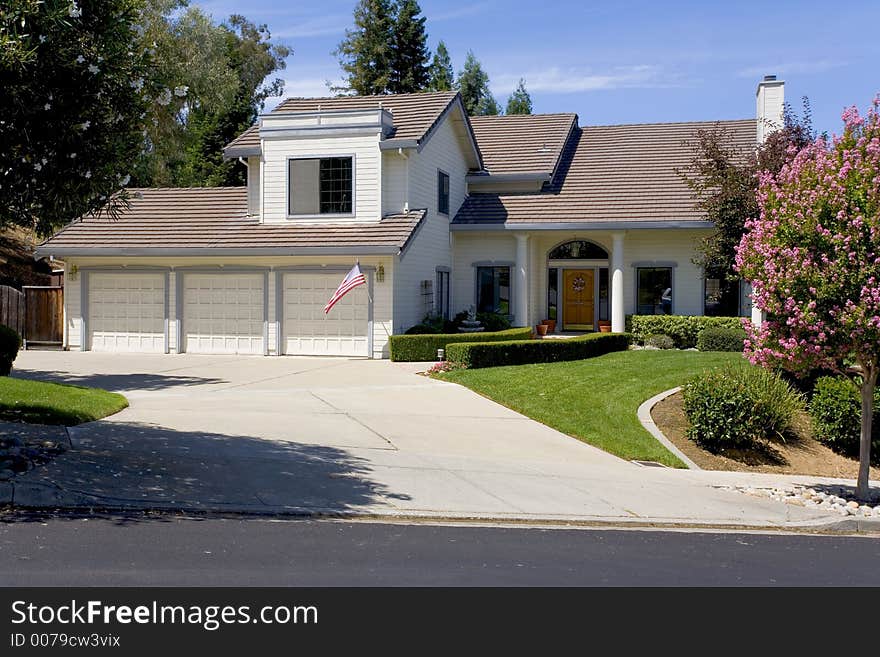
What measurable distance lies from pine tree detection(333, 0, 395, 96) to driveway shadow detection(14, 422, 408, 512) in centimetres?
4137

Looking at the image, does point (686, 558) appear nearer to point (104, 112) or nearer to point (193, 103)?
point (104, 112)

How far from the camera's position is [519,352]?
21.8 metres

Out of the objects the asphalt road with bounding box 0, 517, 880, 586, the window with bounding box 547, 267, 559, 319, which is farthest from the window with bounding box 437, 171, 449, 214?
the asphalt road with bounding box 0, 517, 880, 586

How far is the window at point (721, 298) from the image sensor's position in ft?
90.6

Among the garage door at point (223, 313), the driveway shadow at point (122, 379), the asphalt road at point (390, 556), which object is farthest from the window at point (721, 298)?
the asphalt road at point (390, 556)

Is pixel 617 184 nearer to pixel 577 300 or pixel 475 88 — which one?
pixel 577 300

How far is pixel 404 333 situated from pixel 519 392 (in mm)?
7718

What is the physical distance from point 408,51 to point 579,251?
1041 inches

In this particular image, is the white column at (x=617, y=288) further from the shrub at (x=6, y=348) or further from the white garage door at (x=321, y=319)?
the shrub at (x=6, y=348)

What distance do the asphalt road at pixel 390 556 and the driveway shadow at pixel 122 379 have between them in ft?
31.3

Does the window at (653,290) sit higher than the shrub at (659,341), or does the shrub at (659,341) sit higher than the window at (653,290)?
the window at (653,290)

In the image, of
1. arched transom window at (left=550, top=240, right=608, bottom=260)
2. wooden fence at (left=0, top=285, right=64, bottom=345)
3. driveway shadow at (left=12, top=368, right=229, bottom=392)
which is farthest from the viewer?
arched transom window at (left=550, top=240, right=608, bottom=260)

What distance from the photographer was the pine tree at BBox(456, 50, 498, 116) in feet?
201

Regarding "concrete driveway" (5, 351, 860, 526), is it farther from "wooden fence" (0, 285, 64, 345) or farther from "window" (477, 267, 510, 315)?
"window" (477, 267, 510, 315)
